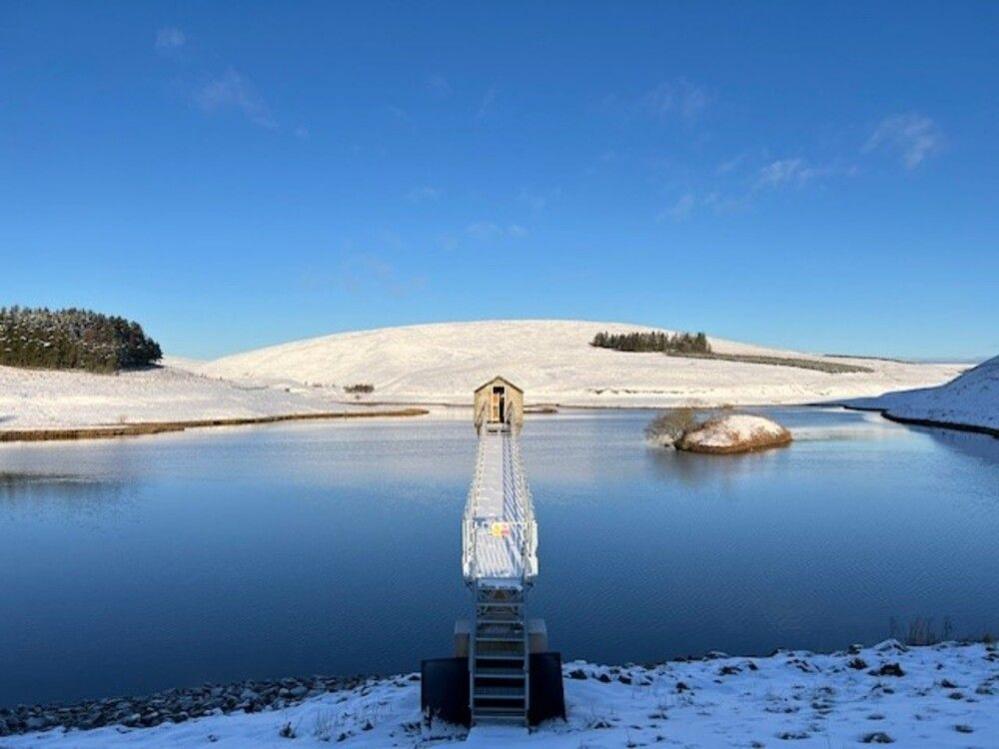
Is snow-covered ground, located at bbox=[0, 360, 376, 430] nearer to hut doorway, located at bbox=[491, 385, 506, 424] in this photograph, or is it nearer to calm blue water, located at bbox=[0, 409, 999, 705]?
calm blue water, located at bbox=[0, 409, 999, 705]

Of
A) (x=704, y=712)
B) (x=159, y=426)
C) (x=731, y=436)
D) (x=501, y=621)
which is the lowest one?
(x=704, y=712)

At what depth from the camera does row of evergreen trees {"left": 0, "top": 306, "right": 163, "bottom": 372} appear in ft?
238

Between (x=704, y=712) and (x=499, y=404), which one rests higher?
(x=499, y=404)

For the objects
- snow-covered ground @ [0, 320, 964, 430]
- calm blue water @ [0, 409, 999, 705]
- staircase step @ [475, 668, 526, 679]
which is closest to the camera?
staircase step @ [475, 668, 526, 679]

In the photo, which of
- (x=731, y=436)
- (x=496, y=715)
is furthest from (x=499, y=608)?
(x=731, y=436)

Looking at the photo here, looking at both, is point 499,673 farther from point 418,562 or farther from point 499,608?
point 418,562

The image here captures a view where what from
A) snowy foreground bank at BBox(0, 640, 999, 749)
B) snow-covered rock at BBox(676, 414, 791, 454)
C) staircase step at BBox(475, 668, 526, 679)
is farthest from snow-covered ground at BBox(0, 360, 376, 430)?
staircase step at BBox(475, 668, 526, 679)

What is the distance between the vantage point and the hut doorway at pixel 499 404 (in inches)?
1033

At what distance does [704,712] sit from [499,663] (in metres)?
2.13

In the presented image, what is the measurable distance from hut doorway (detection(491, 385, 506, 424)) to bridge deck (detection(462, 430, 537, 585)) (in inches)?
275

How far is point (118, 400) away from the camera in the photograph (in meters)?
60.6

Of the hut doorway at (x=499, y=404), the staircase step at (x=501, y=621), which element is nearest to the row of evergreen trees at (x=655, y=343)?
the hut doorway at (x=499, y=404)

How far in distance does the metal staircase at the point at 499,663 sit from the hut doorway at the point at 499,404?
1570cm

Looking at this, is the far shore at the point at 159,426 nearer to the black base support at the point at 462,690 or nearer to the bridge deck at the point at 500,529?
the bridge deck at the point at 500,529
